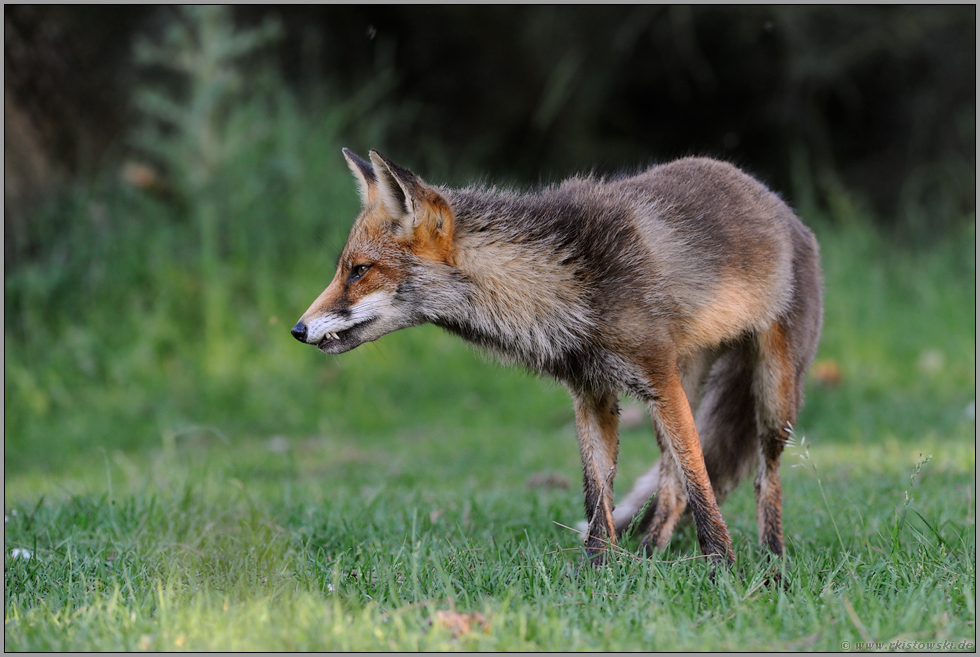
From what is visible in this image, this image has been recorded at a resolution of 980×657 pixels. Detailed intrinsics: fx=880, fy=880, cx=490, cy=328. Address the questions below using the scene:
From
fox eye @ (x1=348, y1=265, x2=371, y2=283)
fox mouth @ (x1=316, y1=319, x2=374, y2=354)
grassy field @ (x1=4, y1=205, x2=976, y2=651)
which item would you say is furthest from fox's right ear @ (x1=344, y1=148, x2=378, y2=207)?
grassy field @ (x1=4, y1=205, x2=976, y2=651)

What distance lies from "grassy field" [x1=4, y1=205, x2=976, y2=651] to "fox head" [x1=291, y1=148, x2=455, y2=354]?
802 mm

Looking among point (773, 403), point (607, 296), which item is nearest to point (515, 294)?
point (607, 296)

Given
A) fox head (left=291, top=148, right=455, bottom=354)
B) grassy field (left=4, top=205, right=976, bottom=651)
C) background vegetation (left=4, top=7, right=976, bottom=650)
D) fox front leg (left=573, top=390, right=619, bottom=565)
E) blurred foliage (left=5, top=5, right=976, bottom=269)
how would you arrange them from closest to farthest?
grassy field (left=4, top=205, right=976, bottom=651) → background vegetation (left=4, top=7, right=976, bottom=650) → fox head (left=291, top=148, right=455, bottom=354) → fox front leg (left=573, top=390, right=619, bottom=565) → blurred foliage (left=5, top=5, right=976, bottom=269)

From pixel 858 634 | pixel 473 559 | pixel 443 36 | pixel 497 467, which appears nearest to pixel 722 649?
pixel 858 634

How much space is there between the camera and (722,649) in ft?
8.36

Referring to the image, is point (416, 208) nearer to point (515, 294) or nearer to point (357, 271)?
point (357, 271)

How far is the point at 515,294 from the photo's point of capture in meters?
3.63

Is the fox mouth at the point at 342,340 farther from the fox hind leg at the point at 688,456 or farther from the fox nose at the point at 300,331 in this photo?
the fox hind leg at the point at 688,456

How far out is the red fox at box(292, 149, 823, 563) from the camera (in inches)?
141

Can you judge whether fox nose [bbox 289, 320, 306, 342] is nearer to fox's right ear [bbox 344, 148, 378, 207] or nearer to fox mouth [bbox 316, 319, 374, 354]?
fox mouth [bbox 316, 319, 374, 354]

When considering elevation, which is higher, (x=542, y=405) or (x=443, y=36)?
(x=443, y=36)

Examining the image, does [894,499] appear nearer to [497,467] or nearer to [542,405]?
[497,467]

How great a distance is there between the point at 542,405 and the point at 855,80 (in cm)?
754

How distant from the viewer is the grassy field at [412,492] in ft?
9.07
